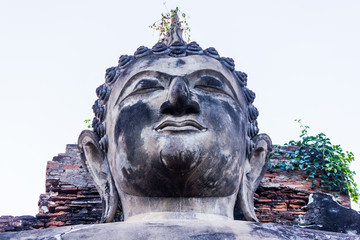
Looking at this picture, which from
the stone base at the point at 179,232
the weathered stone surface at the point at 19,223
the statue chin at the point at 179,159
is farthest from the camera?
the weathered stone surface at the point at 19,223

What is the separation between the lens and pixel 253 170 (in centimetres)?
A: 539

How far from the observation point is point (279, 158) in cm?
742

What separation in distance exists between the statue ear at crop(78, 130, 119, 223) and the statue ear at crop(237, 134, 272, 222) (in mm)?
1162

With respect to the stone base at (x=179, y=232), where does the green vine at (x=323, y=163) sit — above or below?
above

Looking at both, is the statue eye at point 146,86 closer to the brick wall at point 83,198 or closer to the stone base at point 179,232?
the stone base at point 179,232

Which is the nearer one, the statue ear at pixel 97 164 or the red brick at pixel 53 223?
the statue ear at pixel 97 164

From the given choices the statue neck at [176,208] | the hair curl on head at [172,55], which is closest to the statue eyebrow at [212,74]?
the hair curl on head at [172,55]

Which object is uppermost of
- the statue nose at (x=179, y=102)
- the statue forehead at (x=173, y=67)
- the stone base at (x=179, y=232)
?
the statue forehead at (x=173, y=67)

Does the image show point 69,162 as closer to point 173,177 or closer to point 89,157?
point 89,157

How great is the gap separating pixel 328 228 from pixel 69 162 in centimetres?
315

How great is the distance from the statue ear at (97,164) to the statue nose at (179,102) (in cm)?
98

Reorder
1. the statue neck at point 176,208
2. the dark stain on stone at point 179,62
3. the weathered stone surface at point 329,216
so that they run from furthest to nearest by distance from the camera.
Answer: the weathered stone surface at point 329,216 → the dark stain on stone at point 179,62 → the statue neck at point 176,208

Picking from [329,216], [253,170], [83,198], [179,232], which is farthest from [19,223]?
[329,216]

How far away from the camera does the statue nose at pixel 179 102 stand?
14.7 ft
